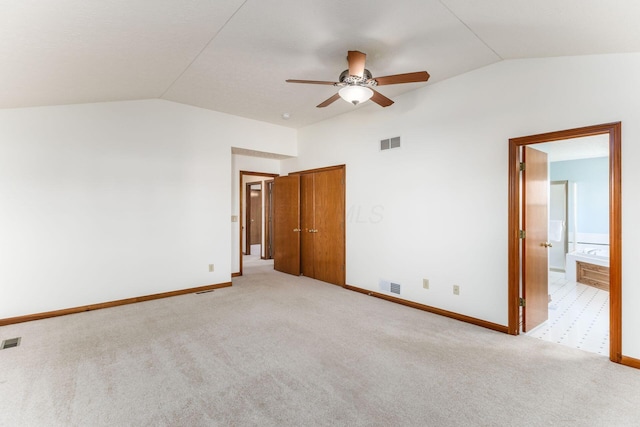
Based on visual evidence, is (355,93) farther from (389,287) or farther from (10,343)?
(10,343)

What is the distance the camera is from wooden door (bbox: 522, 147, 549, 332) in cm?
321

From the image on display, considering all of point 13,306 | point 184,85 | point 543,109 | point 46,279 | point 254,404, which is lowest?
point 254,404

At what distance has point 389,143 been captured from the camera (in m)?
4.35

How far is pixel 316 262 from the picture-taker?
5.68 meters

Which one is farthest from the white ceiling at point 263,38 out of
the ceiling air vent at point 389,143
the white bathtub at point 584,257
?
the white bathtub at point 584,257

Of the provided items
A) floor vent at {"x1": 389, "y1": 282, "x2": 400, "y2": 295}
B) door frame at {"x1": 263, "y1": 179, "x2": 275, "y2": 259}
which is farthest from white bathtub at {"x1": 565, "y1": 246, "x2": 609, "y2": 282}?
door frame at {"x1": 263, "y1": 179, "x2": 275, "y2": 259}

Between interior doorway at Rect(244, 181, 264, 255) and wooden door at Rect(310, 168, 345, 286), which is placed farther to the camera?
interior doorway at Rect(244, 181, 264, 255)

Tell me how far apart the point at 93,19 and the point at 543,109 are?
395cm

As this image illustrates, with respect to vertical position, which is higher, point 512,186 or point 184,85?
point 184,85

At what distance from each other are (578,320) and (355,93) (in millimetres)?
3804

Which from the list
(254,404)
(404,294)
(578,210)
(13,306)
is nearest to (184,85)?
(13,306)

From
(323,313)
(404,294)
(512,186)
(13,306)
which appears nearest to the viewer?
(512,186)

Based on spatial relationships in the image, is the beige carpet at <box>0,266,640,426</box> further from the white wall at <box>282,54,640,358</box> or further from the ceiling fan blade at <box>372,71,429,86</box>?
the ceiling fan blade at <box>372,71,429,86</box>

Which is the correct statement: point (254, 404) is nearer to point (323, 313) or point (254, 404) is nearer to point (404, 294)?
point (323, 313)
